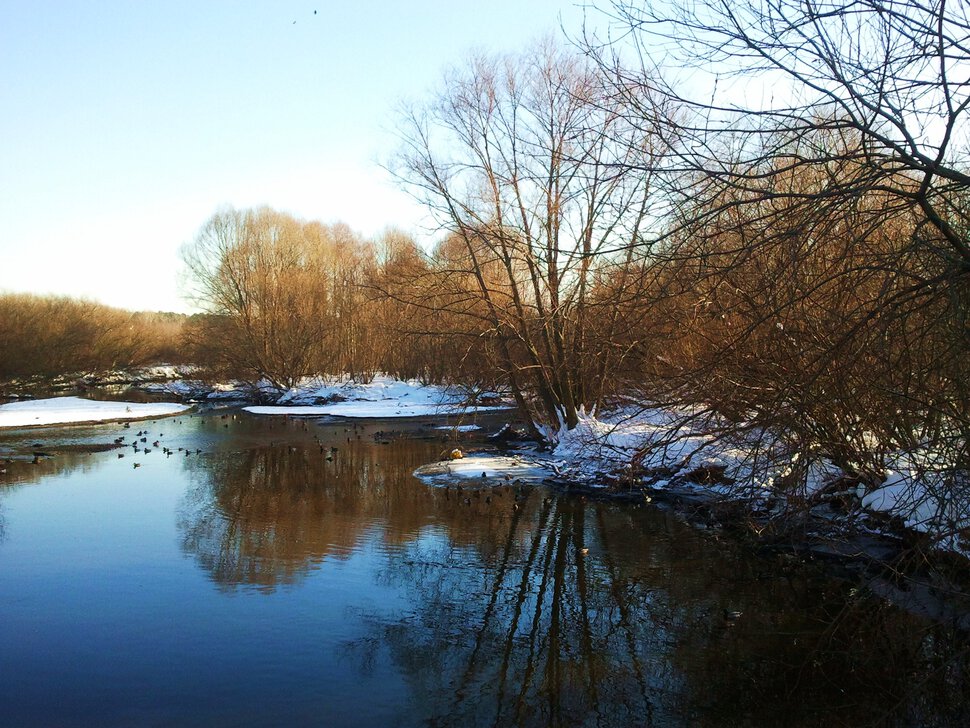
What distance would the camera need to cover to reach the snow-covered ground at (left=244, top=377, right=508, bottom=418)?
30000 millimetres

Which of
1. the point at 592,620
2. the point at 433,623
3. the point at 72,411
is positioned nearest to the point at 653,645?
the point at 592,620

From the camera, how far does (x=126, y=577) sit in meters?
8.16

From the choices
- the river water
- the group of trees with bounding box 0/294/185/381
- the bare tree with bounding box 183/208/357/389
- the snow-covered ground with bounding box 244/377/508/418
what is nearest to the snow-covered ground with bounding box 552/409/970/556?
the river water

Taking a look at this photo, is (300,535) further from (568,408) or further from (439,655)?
(568,408)

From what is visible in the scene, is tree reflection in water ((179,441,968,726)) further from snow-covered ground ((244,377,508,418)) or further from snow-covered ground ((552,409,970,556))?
snow-covered ground ((244,377,508,418))

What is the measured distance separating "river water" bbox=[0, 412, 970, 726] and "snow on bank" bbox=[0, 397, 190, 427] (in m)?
14.9

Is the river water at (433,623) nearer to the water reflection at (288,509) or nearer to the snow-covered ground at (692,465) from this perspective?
the water reflection at (288,509)

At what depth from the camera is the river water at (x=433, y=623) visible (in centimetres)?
523

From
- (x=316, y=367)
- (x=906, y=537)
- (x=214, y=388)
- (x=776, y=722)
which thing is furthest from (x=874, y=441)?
(x=214, y=388)

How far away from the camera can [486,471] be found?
1480 centimetres

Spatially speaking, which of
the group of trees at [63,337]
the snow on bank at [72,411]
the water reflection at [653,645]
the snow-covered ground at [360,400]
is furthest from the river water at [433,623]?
the group of trees at [63,337]

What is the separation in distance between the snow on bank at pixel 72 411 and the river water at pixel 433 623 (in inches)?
585

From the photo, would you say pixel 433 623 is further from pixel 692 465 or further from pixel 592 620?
pixel 692 465

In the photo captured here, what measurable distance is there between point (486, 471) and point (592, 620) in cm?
792
